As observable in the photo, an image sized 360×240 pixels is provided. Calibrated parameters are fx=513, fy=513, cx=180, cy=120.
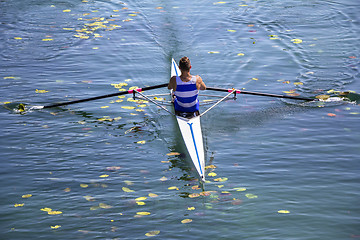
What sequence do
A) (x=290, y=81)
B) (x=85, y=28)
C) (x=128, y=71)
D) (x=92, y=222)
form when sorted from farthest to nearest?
(x=85, y=28) < (x=128, y=71) < (x=290, y=81) < (x=92, y=222)

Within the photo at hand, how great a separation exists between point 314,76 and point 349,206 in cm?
656

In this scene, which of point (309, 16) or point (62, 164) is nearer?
point (62, 164)

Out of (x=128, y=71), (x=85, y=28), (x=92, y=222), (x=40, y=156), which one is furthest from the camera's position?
(x=85, y=28)

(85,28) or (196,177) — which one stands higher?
(85,28)

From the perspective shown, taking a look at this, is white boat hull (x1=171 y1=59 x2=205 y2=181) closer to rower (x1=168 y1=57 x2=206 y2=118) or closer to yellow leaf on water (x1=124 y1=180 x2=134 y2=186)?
rower (x1=168 y1=57 x2=206 y2=118)

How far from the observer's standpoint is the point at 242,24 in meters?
19.1

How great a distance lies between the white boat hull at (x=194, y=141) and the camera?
30.5 feet

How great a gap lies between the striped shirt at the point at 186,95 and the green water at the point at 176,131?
69 centimetres

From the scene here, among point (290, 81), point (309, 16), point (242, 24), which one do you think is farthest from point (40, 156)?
point (309, 16)

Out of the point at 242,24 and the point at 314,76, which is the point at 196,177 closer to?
the point at 314,76

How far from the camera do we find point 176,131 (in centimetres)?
1144


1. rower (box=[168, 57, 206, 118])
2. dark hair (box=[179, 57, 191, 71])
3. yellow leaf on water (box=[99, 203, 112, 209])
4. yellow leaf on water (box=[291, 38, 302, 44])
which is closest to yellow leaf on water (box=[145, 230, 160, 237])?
yellow leaf on water (box=[99, 203, 112, 209])

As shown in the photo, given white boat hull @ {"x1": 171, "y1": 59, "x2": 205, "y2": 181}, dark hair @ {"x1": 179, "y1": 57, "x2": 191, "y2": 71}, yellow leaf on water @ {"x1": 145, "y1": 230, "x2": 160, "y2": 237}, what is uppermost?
dark hair @ {"x1": 179, "y1": 57, "x2": 191, "y2": 71}

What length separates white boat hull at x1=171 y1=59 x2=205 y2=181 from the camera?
9.29m
